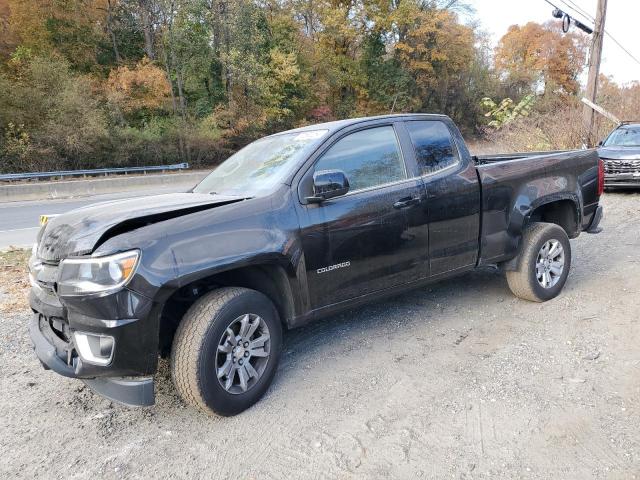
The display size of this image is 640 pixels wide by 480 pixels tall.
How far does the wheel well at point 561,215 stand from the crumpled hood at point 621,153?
826 cm

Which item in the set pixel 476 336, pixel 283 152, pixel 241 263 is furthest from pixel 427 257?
pixel 241 263

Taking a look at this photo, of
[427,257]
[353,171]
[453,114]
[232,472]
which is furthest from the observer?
[453,114]

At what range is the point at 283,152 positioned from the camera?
3.82 m

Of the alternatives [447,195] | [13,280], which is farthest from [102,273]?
[13,280]

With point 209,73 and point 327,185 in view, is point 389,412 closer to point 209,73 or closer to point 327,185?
point 327,185

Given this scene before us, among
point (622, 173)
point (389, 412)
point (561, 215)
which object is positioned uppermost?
point (561, 215)

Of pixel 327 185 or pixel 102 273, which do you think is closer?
pixel 102 273

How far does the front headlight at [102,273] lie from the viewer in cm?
264

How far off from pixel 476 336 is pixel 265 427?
6.94 ft

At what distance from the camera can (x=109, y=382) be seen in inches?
110

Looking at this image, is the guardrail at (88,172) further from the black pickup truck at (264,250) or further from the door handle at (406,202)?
the door handle at (406,202)

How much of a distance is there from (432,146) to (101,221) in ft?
9.28

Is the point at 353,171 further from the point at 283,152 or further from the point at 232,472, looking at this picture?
the point at 232,472

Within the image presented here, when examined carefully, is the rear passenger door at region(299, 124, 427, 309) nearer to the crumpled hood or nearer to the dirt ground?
the dirt ground
